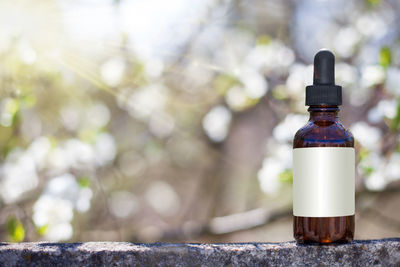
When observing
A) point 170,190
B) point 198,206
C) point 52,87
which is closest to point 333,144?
point 52,87

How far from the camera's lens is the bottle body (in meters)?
0.75

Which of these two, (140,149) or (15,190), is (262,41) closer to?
(140,149)

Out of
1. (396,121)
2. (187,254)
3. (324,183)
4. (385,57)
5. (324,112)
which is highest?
(385,57)

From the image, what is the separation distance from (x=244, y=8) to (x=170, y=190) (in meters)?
1.46

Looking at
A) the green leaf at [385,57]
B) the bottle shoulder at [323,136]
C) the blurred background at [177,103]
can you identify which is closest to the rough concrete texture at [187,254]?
the bottle shoulder at [323,136]

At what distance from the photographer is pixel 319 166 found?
745 millimetres

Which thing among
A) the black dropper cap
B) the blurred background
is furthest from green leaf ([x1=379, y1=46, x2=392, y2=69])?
the black dropper cap

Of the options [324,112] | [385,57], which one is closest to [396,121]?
[385,57]

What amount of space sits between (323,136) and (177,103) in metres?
1.78

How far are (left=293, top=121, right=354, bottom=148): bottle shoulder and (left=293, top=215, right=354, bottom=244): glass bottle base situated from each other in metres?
0.12

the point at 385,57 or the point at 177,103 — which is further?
the point at 177,103

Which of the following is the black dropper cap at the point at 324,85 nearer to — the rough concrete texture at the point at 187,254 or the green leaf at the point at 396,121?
the rough concrete texture at the point at 187,254

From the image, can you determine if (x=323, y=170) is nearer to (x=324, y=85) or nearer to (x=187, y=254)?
(x=324, y=85)

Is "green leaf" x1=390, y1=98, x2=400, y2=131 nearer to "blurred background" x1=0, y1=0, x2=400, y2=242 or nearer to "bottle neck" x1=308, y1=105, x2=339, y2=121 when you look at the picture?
"blurred background" x1=0, y1=0, x2=400, y2=242
